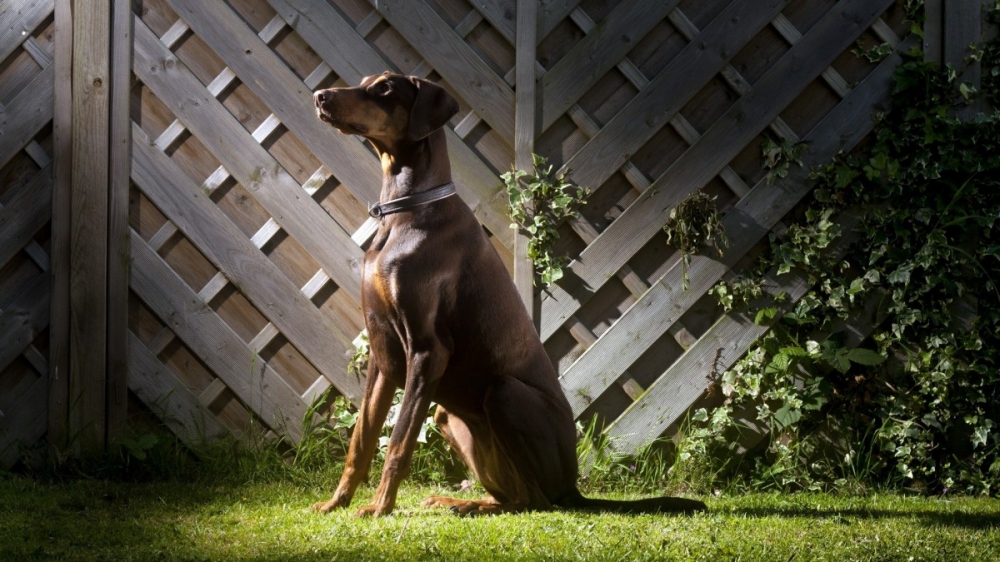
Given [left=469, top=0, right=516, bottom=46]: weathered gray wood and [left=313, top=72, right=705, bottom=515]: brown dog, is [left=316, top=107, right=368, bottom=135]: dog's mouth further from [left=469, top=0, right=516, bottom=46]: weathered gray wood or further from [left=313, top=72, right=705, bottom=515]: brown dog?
[left=469, top=0, right=516, bottom=46]: weathered gray wood

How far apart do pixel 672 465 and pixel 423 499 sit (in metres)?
1.11

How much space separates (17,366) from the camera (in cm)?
380

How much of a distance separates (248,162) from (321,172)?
29cm

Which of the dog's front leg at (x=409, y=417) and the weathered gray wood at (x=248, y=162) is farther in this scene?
the weathered gray wood at (x=248, y=162)

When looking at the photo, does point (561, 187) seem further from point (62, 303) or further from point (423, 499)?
point (62, 303)

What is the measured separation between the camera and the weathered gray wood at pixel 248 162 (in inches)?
151

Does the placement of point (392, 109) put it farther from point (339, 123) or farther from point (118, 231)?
point (118, 231)

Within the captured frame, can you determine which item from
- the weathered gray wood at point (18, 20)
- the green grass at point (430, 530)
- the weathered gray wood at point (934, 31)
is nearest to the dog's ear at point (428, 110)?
the green grass at point (430, 530)

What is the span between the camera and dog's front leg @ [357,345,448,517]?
2.98 m

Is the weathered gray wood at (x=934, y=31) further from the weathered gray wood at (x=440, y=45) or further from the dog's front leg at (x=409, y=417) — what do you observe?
the dog's front leg at (x=409, y=417)

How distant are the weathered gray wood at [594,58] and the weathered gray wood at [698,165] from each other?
19.0 inches

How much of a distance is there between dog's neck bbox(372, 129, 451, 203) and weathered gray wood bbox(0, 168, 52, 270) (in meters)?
1.55

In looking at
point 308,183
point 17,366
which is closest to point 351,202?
point 308,183

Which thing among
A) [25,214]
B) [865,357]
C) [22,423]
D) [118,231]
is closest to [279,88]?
[118,231]
